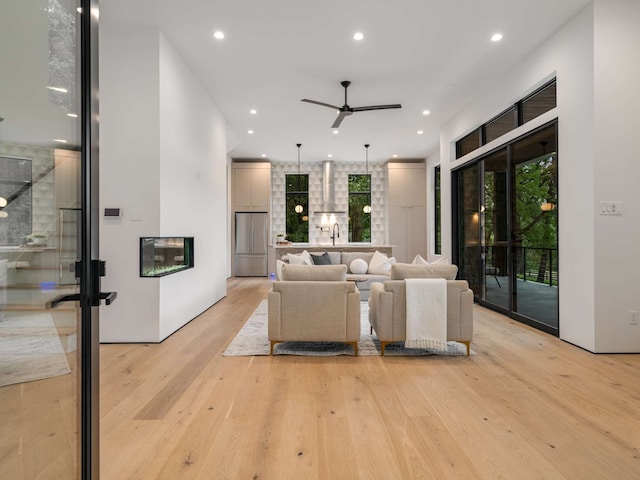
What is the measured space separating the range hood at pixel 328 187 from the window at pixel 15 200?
887 centimetres

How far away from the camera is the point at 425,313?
3316 mm

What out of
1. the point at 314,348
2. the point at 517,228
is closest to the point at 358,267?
the point at 517,228

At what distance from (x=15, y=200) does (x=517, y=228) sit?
5037mm

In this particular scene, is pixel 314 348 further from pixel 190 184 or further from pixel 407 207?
pixel 407 207

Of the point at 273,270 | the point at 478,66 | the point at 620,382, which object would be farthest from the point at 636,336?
the point at 273,270

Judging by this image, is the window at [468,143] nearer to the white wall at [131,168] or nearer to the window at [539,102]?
the window at [539,102]

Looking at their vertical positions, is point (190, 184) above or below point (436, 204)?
below

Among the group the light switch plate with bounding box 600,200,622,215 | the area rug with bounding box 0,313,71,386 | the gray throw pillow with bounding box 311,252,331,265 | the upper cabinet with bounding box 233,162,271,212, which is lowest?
the gray throw pillow with bounding box 311,252,331,265

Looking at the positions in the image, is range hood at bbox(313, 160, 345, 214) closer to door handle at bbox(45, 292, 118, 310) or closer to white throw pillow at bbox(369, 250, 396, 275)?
white throw pillow at bbox(369, 250, 396, 275)

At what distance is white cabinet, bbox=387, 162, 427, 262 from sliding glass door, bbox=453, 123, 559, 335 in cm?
360

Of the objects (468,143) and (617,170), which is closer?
(617,170)

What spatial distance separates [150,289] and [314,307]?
1738 millimetres

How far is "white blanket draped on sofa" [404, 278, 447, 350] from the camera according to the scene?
330 centimetres

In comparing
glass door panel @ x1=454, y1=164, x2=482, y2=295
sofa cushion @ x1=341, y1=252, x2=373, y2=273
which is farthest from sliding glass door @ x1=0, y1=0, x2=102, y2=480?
sofa cushion @ x1=341, y1=252, x2=373, y2=273
